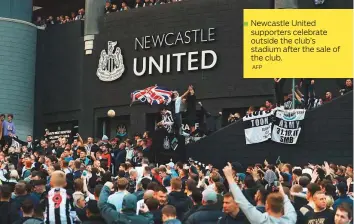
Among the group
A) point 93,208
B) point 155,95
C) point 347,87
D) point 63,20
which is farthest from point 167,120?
point 93,208

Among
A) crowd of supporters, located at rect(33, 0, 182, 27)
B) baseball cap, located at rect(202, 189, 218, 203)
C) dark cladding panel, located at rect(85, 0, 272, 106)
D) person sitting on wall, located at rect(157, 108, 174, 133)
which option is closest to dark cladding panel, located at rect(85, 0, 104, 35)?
crowd of supporters, located at rect(33, 0, 182, 27)

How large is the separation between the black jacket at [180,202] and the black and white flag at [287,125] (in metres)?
12.6

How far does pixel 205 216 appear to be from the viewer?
940cm

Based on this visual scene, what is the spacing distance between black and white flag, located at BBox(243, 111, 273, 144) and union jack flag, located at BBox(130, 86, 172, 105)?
392 centimetres

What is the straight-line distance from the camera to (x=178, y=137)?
25.0m

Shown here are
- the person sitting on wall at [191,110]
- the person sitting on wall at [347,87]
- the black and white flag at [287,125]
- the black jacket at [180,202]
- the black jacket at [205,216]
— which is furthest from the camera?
the person sitting on wall at [191,110]

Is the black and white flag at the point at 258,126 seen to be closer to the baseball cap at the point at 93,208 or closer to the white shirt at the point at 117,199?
the white shirt at the point at 117,199

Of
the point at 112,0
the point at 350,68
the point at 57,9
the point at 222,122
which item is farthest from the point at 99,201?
the point at 57,9

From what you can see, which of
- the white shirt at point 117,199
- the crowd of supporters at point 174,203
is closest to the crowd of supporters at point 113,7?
the crowd of supporters at point 174,203

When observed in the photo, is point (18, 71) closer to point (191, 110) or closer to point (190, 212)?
point (191, 110)

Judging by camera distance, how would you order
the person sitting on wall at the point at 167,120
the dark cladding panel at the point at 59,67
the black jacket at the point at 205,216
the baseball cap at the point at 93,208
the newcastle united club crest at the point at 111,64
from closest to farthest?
the black jacket at the point at 205,216 < the baseball cap at the point at 93,208 < the person sitting on wall at the point at 167,120 < the newcastle united club crest at the point at 111,64 < the dark cladding panel at the point at 59,67

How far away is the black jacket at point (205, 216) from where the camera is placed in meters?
9.38

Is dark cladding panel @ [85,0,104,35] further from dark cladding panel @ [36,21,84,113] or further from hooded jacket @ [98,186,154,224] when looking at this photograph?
hooded jacket @ [98,186,154,224]

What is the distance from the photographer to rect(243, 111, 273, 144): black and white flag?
938 inches
